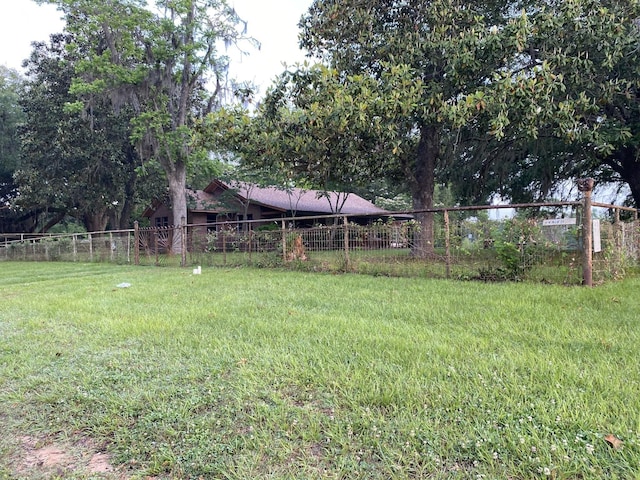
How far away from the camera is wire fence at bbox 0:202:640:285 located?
594cm

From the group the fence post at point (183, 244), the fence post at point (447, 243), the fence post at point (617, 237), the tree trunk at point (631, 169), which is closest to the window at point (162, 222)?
the fence post at point (183, 244)

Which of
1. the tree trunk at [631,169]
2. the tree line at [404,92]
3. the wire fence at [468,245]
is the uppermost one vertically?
the tree line at [404,92]

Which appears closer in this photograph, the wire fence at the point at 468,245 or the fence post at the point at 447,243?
the wire fence at the point at 468,245

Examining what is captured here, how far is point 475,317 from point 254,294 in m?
3.27

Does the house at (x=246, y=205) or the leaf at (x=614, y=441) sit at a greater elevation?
the house at (x=246, y=205)

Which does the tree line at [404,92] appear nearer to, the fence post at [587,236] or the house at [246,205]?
the fence post at [587,236]

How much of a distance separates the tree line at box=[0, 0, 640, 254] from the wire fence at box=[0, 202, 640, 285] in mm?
462

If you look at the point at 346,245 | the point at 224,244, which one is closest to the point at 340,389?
the point at 346,245

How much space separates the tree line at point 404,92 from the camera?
813 centimetres

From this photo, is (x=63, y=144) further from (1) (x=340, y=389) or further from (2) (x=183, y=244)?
(1) (x=340, y=389)

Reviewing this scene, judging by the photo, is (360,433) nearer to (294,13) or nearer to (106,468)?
(106,468)

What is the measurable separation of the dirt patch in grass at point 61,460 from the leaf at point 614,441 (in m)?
2.20

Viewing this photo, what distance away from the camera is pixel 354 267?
8297 millimetres

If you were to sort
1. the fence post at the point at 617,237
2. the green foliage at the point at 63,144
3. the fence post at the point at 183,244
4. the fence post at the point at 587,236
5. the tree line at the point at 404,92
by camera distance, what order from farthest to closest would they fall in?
the green foliage at the point at 63,144
the fence post at the point at 183,244
the tree line at the point at 404,92
the fence post at the point at 617,237
the fence post at the point at 587,236
